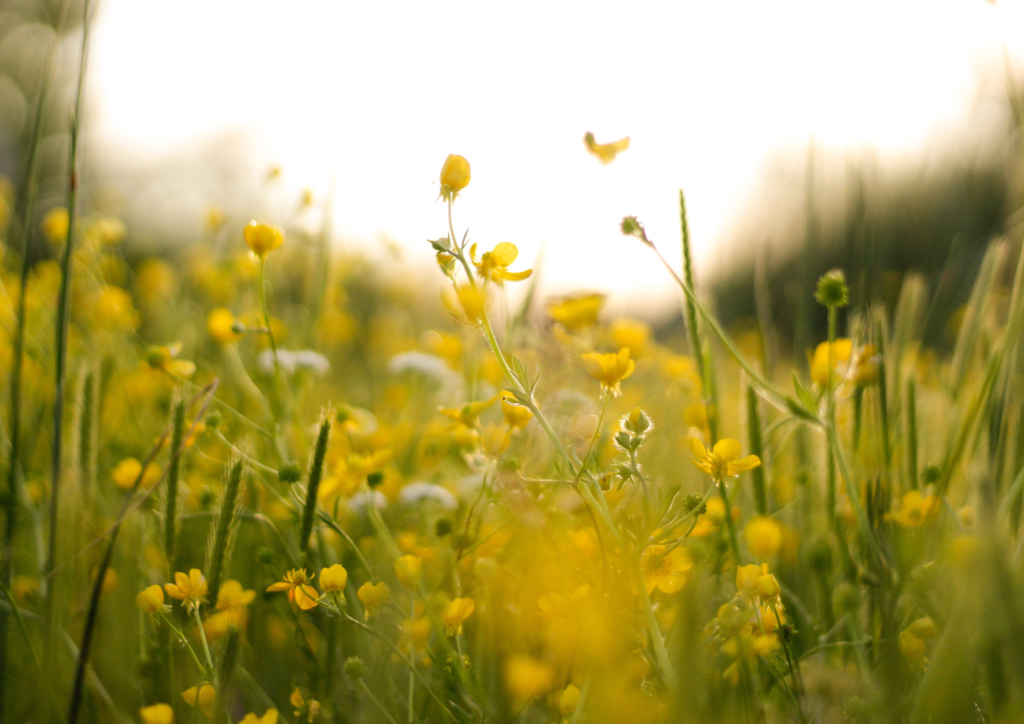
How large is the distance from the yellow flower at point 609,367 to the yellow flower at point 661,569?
0.17m

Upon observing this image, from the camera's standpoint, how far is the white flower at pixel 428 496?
972 millimetres

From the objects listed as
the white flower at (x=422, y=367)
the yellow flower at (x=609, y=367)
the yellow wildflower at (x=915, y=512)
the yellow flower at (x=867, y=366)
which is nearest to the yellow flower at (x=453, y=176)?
the yellow flower at (x=609, y=367)

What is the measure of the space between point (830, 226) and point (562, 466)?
4.76 metres

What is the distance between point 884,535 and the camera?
25.2 inches

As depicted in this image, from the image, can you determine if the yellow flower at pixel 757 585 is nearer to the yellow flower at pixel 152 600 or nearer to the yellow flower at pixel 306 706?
the yellow flower at pixel 306 706

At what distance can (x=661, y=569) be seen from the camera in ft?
2.26

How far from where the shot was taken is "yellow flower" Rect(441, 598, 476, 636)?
658mm

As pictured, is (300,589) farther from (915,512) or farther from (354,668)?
(915,512)

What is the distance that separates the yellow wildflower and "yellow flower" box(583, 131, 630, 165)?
512mm

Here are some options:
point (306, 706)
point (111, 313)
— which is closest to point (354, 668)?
point (306, 706)

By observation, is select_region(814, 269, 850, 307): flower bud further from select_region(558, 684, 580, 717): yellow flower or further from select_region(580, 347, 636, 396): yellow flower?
select_region(558, 684, 580, 717): yellow flower

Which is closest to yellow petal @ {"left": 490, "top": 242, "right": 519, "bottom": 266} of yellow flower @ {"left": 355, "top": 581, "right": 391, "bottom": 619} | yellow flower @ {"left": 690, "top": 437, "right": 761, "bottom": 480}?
yellow flower @ {"left": 690, "top": 437, "right": 761, "bottom": 480}

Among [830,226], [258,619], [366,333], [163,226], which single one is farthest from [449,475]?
[163,226]

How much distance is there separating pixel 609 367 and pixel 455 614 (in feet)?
0.96
